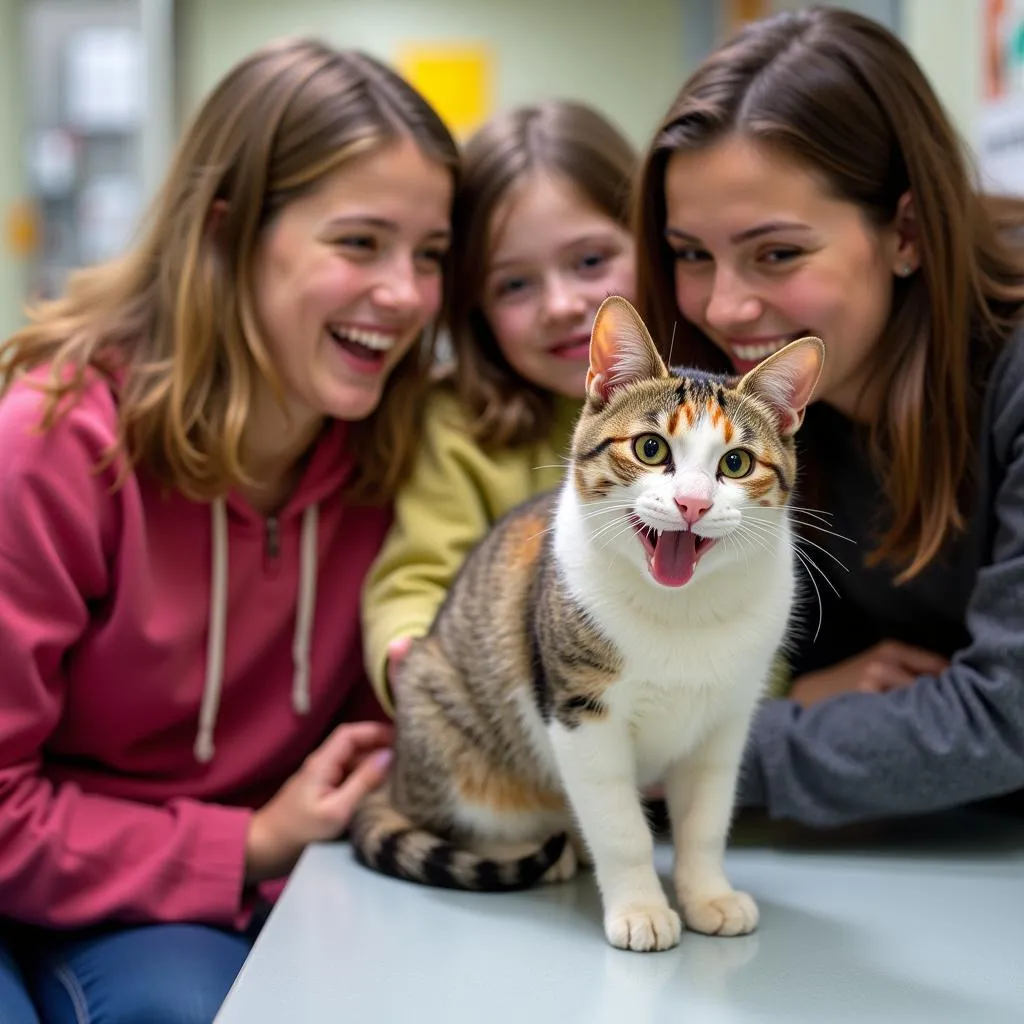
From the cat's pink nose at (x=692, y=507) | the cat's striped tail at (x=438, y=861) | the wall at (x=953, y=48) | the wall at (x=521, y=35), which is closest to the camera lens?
the cat's pink nose at (x=692, y=507)

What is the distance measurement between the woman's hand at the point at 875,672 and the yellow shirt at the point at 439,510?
0.44 metres

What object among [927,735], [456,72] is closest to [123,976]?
[927,735]

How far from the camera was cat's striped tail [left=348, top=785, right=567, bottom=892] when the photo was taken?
115cm

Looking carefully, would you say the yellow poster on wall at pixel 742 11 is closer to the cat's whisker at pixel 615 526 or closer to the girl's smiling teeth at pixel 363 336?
the girl's smiling teeth at pixel 363 336

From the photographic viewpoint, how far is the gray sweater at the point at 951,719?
3.97ft

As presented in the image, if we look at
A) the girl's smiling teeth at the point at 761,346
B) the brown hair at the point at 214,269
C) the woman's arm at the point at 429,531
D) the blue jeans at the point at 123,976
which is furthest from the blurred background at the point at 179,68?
→ the blue jeans at the point at 123,976

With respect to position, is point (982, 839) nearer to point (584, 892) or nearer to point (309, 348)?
point (584, 892)

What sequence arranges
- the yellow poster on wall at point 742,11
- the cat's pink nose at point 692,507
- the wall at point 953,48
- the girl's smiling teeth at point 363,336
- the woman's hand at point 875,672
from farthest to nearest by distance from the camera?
the yellow poster on wall at point 742,11, the wall at point 953,48, the girl's smiling teeth at point 363,336, the woman's hand at point 875,672, the cat's pink nose at point 692,507

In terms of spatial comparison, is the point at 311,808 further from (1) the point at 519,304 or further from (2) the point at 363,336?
(1) the point at 519,304

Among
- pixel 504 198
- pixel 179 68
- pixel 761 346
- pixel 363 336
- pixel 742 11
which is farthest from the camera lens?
pixel 179 68

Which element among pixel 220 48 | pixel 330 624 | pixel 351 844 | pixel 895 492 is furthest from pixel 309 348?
pixel 220 48

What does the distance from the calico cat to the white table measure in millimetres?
39

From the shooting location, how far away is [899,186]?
4.33 feet

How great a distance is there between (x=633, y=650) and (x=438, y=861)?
33 cm
